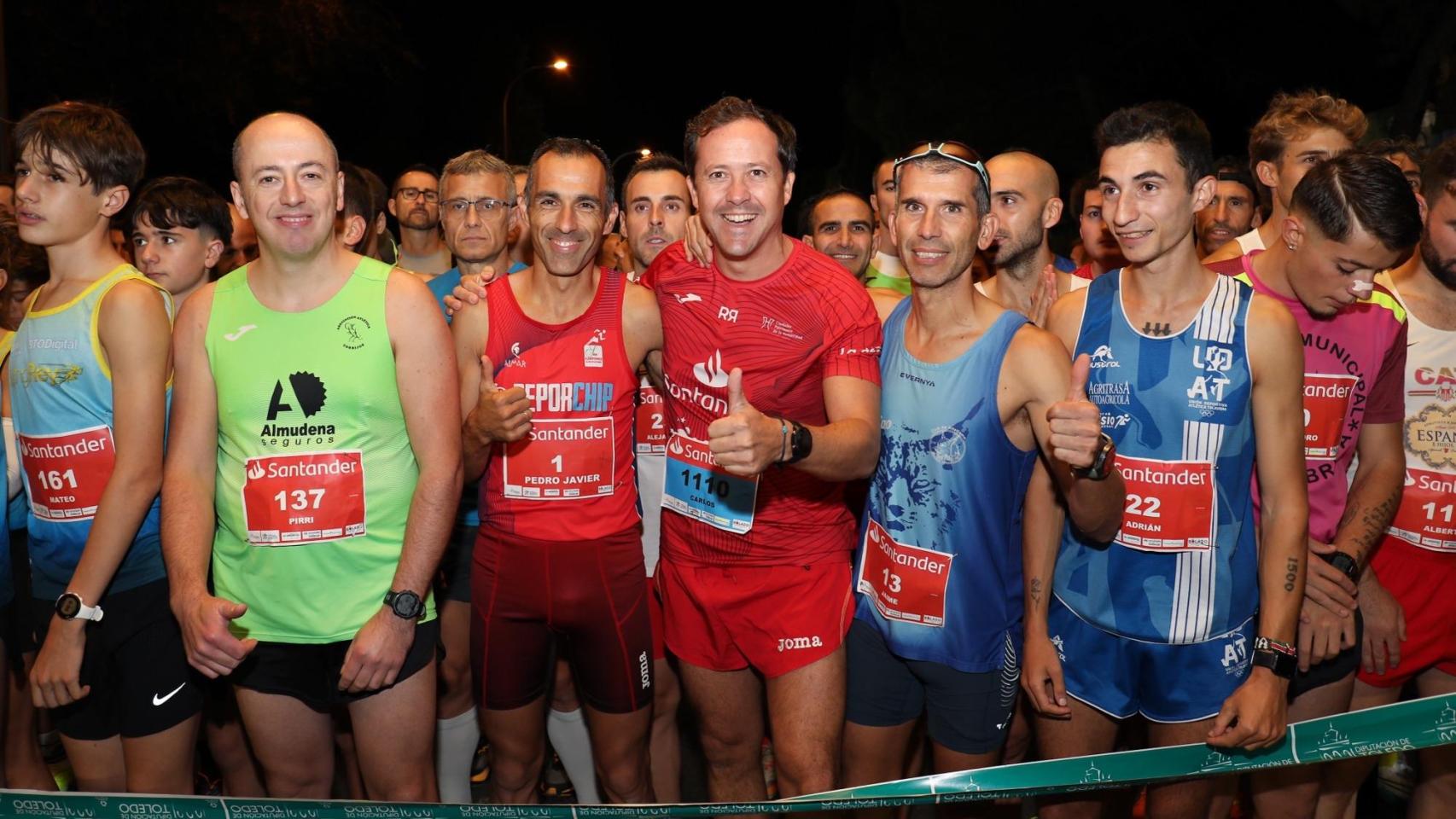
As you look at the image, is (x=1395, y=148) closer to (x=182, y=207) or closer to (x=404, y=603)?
(x=404, y=603)

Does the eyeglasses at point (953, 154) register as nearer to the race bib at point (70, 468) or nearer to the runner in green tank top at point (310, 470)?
the runner in green tank top at point (310, 470)

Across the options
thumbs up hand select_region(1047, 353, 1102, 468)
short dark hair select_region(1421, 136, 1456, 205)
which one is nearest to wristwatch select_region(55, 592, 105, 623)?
thumbs up hand select_region(1047, 353, 1102, 468)

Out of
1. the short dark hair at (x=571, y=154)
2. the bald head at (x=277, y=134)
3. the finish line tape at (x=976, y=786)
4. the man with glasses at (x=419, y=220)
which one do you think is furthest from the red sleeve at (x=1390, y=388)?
the man with glasses at (x=419, y=220)

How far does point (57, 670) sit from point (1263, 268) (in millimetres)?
4250

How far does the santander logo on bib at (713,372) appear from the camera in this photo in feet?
12.3

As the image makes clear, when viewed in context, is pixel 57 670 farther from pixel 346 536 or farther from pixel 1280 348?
pixel 1280 348

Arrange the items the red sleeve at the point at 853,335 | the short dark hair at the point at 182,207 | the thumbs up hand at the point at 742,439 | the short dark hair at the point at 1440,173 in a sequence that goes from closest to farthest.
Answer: the thumbs up hand at the point at 742,439
the red sleeve at the point at 853,335
the short dark hair at the point at 1440,173
the short dark hair at the point at 182,207

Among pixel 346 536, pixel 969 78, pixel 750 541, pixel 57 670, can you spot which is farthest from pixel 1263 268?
pixel 969 78

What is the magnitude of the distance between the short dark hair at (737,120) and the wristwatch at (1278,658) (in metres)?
2.17

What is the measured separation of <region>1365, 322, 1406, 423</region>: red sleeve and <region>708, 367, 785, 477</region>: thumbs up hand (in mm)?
2260

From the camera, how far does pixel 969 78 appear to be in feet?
84.8

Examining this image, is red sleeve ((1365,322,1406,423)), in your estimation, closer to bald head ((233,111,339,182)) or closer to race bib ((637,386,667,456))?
race bib ((637,386,667,456))

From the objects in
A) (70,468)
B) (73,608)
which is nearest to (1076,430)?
(73,608)

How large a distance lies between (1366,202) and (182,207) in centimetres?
444
